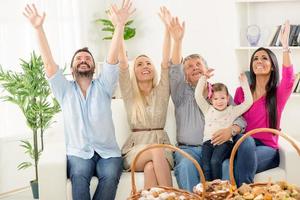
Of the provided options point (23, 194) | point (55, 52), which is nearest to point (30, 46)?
point (55, 52)

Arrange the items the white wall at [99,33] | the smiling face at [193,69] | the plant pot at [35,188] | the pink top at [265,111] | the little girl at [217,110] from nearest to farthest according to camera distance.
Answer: the little girl at [217,110]
the pink top at [265,111]
the smiling face at [193,69]
the plant pot at [35,188]
the white wall at [99,33]

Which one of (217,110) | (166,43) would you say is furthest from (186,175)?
(166,43)

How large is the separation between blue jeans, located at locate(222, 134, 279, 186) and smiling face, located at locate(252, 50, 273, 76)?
0.48 m

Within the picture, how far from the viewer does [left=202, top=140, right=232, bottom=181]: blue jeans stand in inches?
139

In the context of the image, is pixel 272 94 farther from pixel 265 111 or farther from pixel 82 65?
pixel 82 65

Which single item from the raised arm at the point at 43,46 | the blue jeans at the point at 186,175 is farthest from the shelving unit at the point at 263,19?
the raised arm at the point at 43,46

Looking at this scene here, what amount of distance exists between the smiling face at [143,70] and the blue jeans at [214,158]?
59cm

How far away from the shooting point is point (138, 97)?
3.82 meters

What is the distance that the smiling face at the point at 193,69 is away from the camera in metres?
3.87

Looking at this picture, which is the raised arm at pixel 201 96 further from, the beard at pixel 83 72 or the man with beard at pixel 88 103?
the beard at pixel 83 72

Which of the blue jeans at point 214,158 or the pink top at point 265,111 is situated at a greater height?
the pink top at point 265,111

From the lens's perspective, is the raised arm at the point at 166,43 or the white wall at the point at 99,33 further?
the white wall at the point at 99,33

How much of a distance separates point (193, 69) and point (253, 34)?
1.48 m

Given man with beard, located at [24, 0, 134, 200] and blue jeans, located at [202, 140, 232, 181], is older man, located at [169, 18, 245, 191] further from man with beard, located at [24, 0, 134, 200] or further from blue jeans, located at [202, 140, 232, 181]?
man with beard, located at [24, 0, 134, 200]
